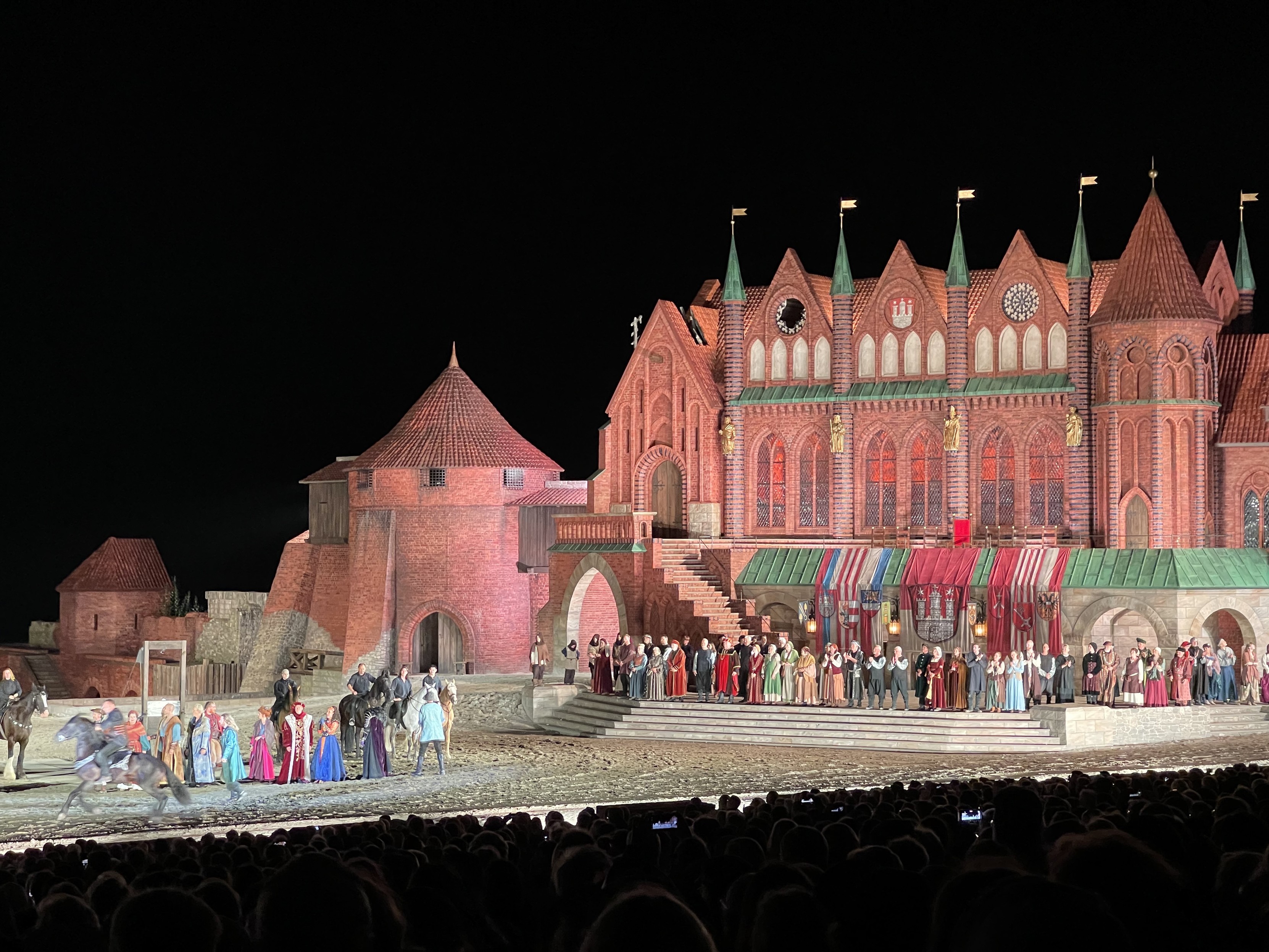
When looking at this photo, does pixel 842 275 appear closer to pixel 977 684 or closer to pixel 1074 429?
pixel 1074 429

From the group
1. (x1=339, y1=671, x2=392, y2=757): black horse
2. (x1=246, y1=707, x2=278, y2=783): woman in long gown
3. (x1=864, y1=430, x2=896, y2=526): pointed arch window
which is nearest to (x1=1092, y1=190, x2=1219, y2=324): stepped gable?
(x1=864, y1=430, x2=896, y2=526): pointed arch window

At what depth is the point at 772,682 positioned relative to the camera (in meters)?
35.8

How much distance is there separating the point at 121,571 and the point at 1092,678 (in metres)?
40.7

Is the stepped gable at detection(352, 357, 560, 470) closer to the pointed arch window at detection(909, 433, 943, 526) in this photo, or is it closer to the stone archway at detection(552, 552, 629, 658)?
the stone archway at detection(552, 552, 629, 658)

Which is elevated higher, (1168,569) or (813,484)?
(813,484)

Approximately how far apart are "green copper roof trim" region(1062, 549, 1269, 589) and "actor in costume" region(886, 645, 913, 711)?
7.75 meters

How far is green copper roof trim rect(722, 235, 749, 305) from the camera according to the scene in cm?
4797

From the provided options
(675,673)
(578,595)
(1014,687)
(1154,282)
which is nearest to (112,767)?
(675,673)

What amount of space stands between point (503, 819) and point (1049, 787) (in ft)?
16.0

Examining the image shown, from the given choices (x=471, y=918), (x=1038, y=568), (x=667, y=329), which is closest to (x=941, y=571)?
(x=1038, y=568)

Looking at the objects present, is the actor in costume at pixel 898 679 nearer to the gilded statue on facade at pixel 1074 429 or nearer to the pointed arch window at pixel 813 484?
the gilded statue on facade at pixel 1074 429

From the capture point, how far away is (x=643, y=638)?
42625mm

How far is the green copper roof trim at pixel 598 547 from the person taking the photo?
146ft

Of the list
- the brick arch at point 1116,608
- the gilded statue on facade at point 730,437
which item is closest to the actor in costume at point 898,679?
the brick arch at point 1116,608
